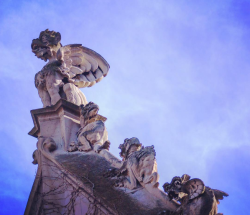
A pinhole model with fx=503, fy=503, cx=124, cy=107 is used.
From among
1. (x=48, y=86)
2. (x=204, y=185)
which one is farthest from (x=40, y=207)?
(x=48, y=86)

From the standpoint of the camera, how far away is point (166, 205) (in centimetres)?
629

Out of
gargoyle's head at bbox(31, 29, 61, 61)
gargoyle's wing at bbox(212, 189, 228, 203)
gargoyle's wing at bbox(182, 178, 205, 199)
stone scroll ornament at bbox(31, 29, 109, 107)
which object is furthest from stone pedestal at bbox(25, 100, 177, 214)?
gargoyle's head at bbox(31, 29, 61, 61)

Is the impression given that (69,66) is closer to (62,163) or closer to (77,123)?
(77,123)

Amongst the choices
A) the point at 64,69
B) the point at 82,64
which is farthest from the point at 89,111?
the point at 82,64

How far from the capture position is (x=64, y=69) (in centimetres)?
1138

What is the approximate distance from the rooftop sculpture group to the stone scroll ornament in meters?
0.02

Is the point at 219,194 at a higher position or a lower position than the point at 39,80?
lower

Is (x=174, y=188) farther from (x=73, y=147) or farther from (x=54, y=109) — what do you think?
(x=54, y=109)

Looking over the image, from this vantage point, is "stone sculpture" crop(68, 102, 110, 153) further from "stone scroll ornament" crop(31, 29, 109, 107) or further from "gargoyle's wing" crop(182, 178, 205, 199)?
"gargoyle's wing" crop(182, 178, 205, 199)

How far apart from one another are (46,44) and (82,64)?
3.24ft

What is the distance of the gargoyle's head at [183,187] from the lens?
5.95 meters

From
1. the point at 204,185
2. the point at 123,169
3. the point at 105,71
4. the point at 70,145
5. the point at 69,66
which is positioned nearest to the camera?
the point at 204,185

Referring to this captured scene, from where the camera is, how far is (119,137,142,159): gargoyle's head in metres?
7.77

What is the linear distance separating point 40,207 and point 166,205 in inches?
89.4
